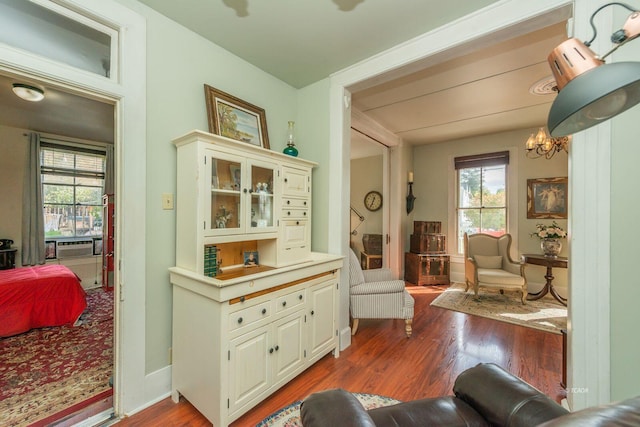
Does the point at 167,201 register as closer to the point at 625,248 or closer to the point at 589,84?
the point at 589,84

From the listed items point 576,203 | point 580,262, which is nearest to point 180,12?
point 576,203

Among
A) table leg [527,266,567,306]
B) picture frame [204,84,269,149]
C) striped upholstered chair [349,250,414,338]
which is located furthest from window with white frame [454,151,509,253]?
picture frame [204,84,269,149]

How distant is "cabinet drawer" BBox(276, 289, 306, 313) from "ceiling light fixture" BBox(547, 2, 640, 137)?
5.69 feet

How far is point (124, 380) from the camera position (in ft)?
5.48

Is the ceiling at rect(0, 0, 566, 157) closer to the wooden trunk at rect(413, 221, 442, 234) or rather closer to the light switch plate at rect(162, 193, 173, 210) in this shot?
the light switch plate at rect(162, 193, 173, 210)

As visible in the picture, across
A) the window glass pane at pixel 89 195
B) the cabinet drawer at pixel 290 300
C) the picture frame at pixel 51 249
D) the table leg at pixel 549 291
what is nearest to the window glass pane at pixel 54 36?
the cabinet drawer at pixel 290 300

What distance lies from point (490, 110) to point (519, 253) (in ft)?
8.27

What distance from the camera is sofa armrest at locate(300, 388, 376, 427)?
0.83 meters

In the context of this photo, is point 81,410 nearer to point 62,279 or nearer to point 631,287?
point 62,279

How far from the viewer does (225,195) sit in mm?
1848

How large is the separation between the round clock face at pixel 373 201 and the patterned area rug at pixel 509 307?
2.17 meters

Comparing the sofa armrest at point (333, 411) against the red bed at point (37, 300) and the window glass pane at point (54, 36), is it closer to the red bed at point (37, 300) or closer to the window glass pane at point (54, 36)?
the window glass pane at point (54, 36)

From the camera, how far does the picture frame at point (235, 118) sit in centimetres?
206

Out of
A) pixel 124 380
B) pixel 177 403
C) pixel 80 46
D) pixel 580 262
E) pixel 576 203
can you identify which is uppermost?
pixel 80 46
